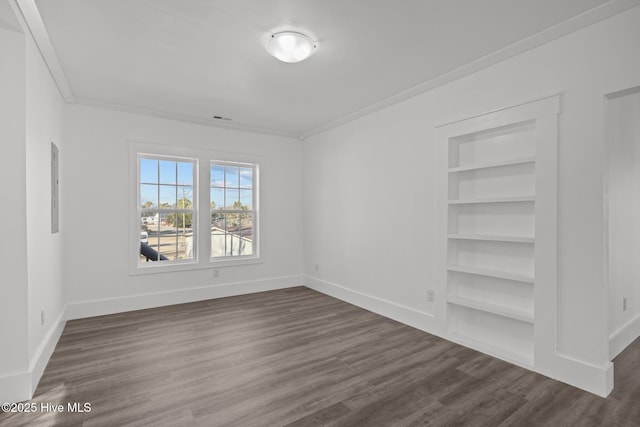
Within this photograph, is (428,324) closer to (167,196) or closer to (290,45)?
(290,45)

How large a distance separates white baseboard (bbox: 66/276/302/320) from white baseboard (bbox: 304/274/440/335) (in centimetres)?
67

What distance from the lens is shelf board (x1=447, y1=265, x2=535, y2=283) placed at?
2.74 m

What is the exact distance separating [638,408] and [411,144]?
287 centimetres

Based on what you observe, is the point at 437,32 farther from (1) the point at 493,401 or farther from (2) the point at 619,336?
(2) the point at 619,336

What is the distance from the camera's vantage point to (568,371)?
2463 mm

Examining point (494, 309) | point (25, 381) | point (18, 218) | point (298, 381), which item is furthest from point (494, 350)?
point (18, 218)

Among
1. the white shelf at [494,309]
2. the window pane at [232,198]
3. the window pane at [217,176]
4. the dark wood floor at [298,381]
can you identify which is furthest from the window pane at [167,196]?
the white shelf at [494,309]

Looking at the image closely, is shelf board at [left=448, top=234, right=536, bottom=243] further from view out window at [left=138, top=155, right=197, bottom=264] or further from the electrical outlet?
view out window at [left=138, top=155, right=197, bottom=264]

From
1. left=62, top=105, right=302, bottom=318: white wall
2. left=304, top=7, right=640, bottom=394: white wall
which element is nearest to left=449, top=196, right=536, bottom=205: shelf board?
left=304, top=7, right=640, bottom=394: white wall

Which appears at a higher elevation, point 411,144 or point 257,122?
point 257,122

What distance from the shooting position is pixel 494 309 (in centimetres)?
297

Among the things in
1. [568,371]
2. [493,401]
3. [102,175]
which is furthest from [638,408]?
[102,175]

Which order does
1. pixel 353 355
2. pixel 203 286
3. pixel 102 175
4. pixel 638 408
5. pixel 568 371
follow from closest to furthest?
pixel 638 408 → pixel 568 371 → pixel 353 355 → pixel 102 175 → pixel 203 286

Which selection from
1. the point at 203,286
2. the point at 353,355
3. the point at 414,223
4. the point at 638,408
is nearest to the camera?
the point at 638,408
